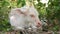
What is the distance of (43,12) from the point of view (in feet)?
17.0

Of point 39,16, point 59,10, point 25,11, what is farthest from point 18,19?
point 59,10

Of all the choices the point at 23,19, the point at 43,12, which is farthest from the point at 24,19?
the point at 43,12

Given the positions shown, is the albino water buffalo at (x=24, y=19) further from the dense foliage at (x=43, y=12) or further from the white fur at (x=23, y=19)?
the dense foliage at (x=43, y=12)

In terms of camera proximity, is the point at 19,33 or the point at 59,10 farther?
the point at 59,10

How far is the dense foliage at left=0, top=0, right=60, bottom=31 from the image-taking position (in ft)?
16.1

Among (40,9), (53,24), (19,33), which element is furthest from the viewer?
(40,9)

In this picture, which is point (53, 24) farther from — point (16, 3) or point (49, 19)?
point (16, 3)

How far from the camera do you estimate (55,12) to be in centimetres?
506

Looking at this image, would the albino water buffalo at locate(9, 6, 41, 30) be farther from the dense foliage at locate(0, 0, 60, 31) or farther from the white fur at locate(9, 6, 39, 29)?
the dense foliage at locate(0, 0, 60, 31)

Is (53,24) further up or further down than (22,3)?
further down

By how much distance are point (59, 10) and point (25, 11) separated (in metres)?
0.74

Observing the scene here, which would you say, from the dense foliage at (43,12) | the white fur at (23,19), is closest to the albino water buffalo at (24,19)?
the white fur at (23,19)

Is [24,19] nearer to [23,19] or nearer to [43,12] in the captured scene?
[23,19]

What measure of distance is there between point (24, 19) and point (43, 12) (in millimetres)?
679
